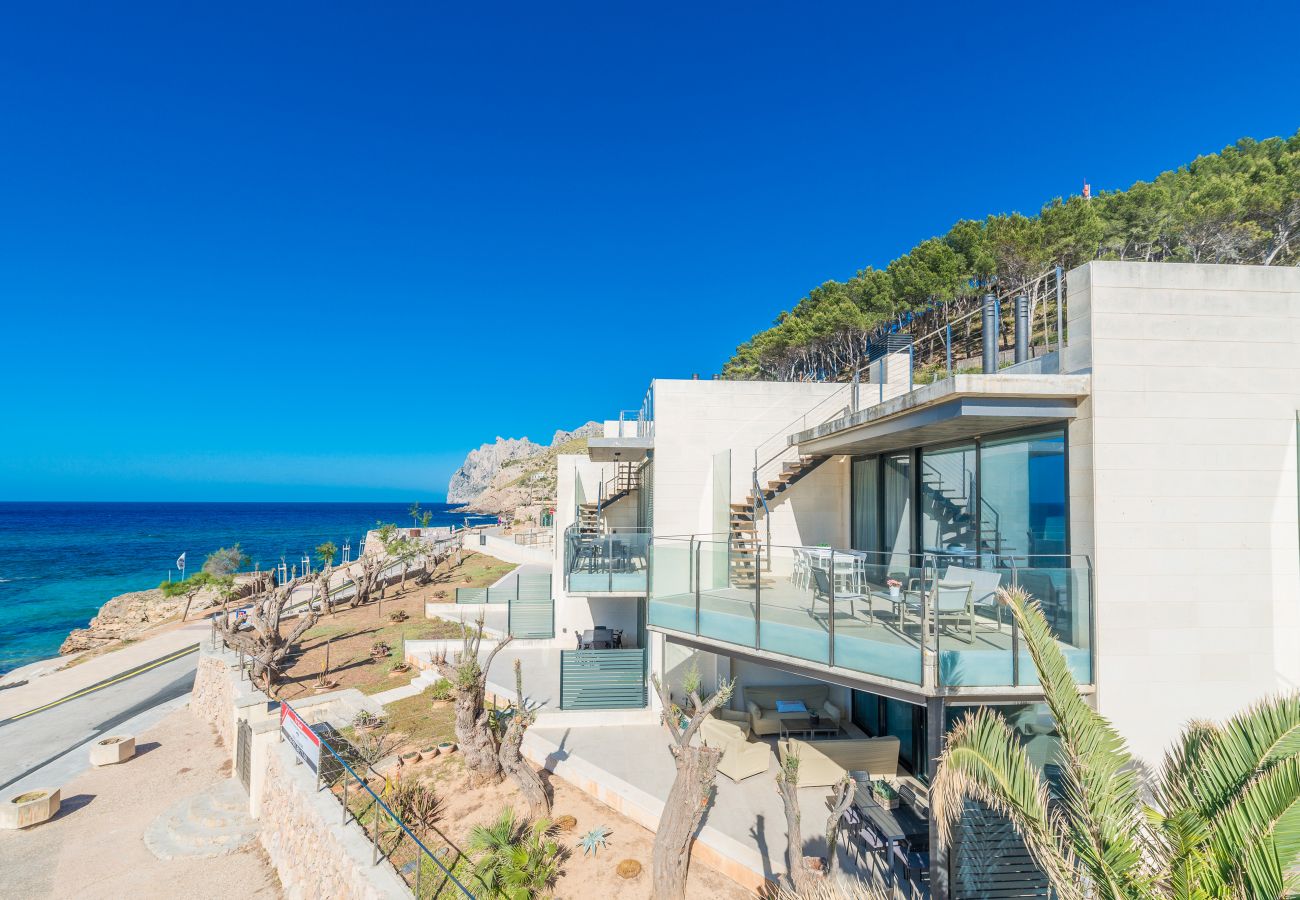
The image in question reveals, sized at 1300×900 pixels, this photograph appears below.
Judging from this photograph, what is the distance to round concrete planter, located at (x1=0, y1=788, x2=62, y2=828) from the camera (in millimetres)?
11562

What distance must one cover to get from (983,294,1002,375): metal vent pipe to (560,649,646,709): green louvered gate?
28.8 feet

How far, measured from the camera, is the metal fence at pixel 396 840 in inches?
296

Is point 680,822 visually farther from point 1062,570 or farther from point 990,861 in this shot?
point 1062,570

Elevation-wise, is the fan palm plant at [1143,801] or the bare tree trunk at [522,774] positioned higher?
the fan palm plant at [1143,801]

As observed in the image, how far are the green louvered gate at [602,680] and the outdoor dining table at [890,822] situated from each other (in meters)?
5.57

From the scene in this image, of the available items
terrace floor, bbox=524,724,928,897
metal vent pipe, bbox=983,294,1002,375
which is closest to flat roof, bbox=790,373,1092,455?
metal vent pipe, bbox=983,294,1002,375

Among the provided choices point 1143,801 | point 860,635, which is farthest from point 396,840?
point 1143,801

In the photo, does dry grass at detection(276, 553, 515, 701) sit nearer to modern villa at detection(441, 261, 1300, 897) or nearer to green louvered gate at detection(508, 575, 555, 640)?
green louvered gate at detection(508, 575, 555, 640)

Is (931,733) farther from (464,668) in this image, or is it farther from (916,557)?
(464,668)

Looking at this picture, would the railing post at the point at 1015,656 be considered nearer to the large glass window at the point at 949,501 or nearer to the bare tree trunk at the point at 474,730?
the large glass window at the point at 949,501

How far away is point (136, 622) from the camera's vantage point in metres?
33.8

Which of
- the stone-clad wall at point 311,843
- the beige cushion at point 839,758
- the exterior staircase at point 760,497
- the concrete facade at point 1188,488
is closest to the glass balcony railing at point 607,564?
the exterior staircase at point 760,497

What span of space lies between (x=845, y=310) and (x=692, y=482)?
24360 millimetres

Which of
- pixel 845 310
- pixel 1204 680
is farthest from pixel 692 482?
pixel 845 310
